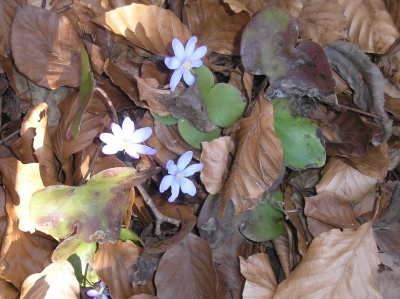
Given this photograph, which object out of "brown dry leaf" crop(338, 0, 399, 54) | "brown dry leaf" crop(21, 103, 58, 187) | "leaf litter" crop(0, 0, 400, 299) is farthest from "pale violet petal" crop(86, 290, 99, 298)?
"brown dry leaf" crop(338, 0, 399, 54)

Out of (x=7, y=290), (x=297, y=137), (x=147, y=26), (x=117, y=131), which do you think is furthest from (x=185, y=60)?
(x=7, y=290)

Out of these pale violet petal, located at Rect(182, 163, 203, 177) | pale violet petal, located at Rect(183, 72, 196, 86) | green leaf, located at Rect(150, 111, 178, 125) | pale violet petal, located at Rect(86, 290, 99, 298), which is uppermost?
pale violet petal, located at Rect(183, 72, 196, 86)

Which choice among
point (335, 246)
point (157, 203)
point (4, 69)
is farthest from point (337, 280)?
point (4, 69)

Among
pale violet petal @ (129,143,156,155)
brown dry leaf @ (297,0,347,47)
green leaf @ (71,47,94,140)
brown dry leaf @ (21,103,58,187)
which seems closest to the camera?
green leaf @ (71,47,94,140)

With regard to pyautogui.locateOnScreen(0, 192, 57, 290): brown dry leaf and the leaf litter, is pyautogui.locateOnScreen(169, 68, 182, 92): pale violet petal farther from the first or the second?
pyautogui.locateOnScreen(0, 192, 57, 290): brown dry leaf

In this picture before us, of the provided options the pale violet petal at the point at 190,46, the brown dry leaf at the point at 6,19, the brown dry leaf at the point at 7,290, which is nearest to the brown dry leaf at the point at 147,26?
the pale violet petal at the point at 190,46
